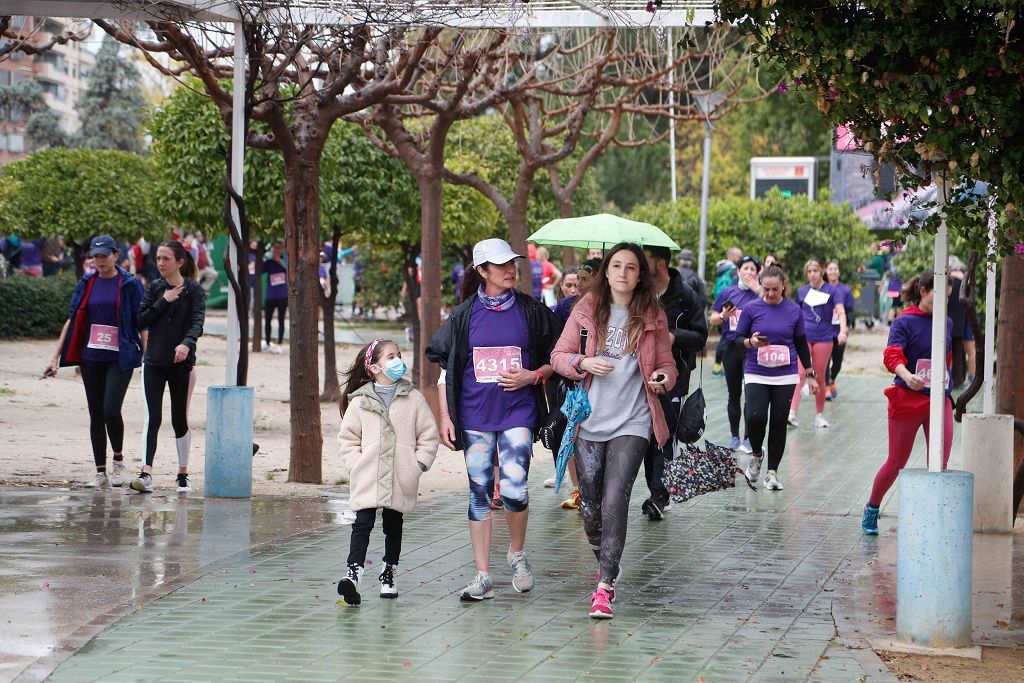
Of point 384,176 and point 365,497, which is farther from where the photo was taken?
point 384,176

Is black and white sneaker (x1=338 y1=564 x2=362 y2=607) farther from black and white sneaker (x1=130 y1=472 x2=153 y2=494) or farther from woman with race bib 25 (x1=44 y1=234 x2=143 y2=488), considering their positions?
woman with race bib 25 (x1=44 y1=234 x2=143 y2=488)

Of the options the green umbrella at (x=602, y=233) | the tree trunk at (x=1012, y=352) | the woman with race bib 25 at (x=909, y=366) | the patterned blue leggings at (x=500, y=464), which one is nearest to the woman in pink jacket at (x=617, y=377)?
the patterned blue leggings at (x=500, y=464)

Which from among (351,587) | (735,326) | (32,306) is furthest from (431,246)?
(32,306)

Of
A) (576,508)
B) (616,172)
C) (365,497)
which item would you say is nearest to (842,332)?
(576,508)

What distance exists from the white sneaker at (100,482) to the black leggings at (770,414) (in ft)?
16.3

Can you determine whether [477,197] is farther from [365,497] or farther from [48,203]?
[365,497]

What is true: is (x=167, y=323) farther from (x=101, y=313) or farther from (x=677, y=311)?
(x=677, y=311)

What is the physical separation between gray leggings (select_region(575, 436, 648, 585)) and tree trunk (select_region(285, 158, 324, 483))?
4306 millimetres

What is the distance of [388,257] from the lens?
3353 cm

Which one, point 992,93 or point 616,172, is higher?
point 616,172

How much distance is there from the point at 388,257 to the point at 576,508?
23.6 metres

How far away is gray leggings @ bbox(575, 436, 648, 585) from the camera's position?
7.05 m

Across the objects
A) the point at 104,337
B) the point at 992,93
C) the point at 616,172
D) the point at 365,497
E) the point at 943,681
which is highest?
the point at 616,172

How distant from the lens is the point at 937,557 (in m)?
6.39
